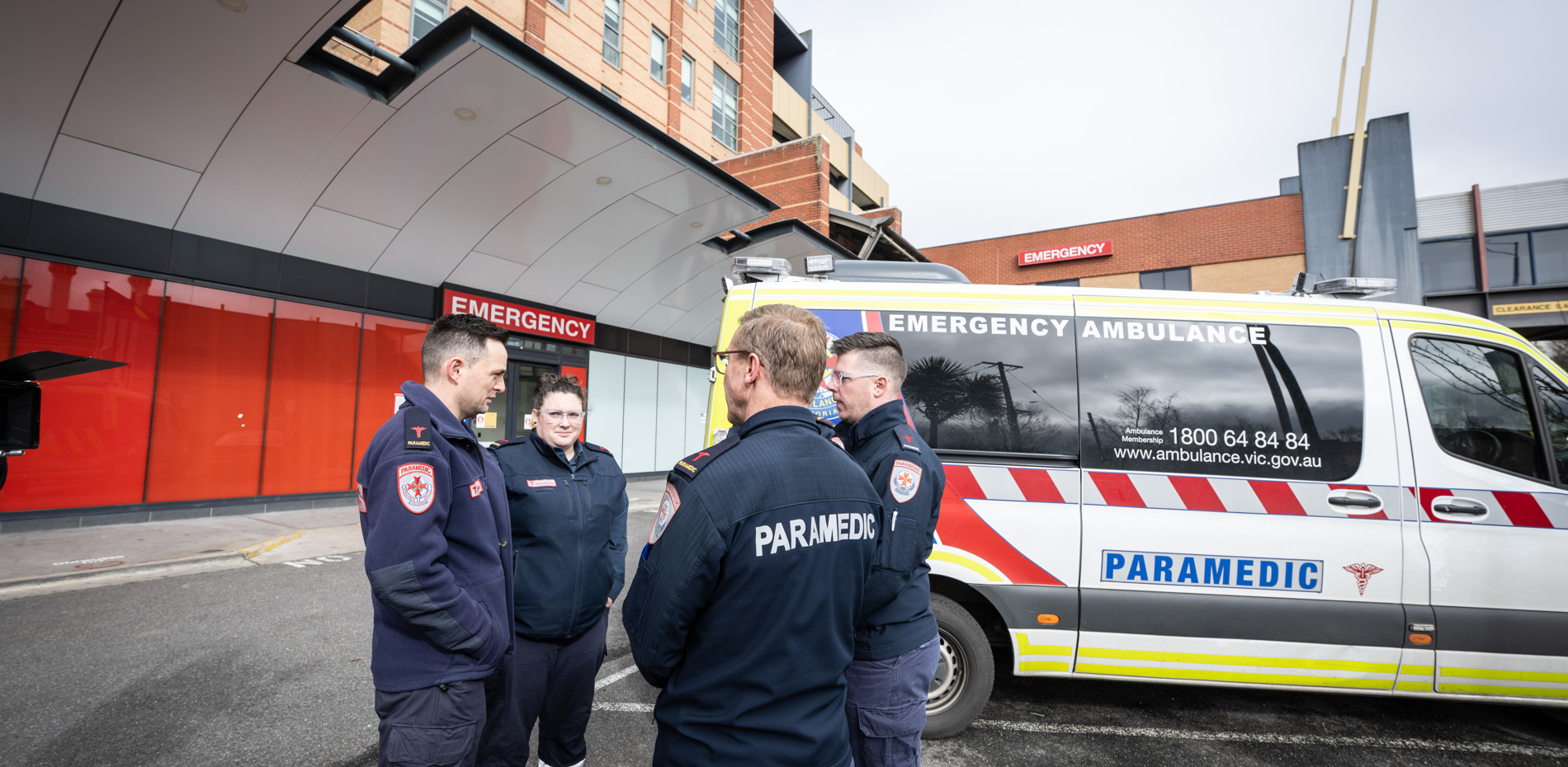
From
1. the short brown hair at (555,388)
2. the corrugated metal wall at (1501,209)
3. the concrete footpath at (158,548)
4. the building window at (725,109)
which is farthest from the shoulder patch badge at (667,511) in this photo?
the corrugated metal wall at (1501,209)

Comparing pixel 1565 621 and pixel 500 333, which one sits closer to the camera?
pixel 500 333

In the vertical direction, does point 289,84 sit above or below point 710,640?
above

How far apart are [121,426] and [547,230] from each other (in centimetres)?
613

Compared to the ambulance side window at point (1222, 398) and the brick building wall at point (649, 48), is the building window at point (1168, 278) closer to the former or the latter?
the brick building wall at point (649, 48)

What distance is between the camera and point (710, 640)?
4.21 ft

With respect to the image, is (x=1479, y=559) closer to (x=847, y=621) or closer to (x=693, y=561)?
(x=847, y=621)

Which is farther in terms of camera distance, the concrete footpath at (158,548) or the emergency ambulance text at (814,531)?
the concrete footpath at (158,548)

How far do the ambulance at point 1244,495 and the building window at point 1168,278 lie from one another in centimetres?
2316

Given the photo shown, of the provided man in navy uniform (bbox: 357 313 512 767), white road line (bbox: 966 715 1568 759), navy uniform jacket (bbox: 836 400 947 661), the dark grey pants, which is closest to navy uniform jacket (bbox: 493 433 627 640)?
man in navy uniform (bbox: 357 313 512 767)

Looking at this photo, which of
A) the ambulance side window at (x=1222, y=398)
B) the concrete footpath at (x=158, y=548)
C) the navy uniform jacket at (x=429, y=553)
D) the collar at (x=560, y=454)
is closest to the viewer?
the navy uniform jacket at (x=429, y=553)

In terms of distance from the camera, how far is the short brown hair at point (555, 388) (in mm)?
2875

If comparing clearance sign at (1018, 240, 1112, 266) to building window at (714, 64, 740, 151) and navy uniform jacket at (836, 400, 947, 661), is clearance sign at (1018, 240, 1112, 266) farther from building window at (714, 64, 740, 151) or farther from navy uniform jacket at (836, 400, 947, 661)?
navy uniform jacket at (836, 400, 947, 661)

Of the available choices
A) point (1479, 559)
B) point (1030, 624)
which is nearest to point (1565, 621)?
point (1479, 559)

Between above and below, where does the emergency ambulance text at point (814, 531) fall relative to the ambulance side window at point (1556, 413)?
below
